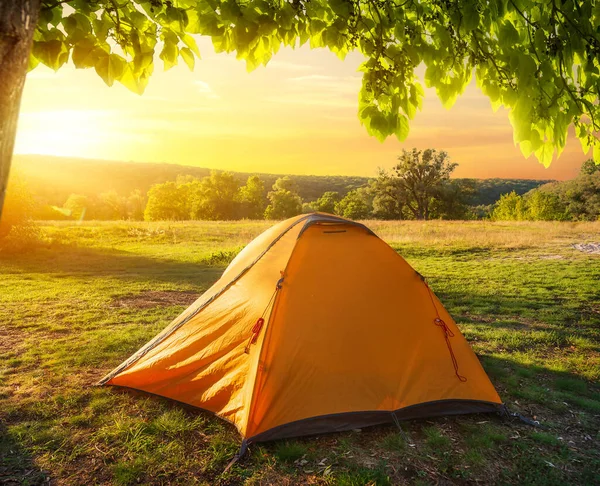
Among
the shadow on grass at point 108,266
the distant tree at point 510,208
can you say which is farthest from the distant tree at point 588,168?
the shadow on grass at point 108,266

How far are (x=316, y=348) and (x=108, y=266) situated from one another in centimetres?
1270

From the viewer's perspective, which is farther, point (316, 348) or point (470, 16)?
point (316, 348)

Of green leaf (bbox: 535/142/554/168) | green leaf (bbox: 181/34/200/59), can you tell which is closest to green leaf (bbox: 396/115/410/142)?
green leaf (bbox: 535/142/554/168)

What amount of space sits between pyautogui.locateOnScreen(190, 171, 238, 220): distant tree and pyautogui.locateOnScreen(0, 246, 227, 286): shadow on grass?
46.2 meters

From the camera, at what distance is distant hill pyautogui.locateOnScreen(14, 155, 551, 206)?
106 metres

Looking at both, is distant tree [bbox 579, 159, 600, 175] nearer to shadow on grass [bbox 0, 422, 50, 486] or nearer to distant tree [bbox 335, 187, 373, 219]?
distant tree [bbox 335, 187, 373, 219]

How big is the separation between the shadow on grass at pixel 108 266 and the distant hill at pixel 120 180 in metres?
80.9

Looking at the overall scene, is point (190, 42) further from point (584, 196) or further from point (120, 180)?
point (120, 180)

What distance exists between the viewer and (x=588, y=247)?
1808cm

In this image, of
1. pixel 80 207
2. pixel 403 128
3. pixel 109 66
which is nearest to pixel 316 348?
pixel 403 128

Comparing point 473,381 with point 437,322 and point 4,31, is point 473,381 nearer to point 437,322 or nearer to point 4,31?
point 437,322

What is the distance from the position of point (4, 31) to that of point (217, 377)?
3779 millimetres

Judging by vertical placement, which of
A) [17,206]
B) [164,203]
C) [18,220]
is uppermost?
[164,203]

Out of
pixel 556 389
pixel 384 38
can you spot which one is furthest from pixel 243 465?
pixel 556 389
